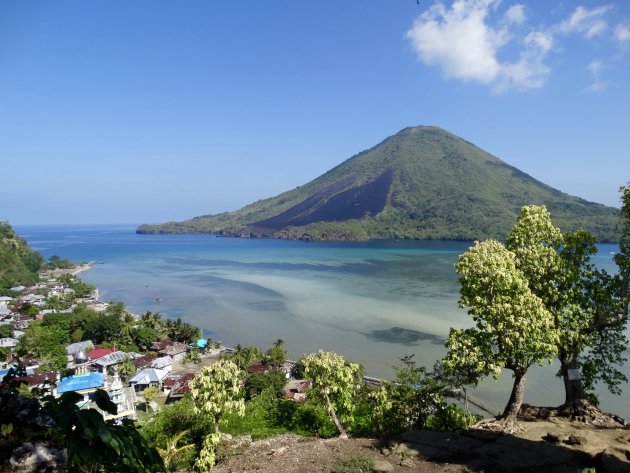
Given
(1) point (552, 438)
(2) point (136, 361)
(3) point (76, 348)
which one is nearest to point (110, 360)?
(2) point (136, 361)

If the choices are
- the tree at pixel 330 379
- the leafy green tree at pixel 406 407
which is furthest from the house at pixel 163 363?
the leafy green tree at pixel 406 407

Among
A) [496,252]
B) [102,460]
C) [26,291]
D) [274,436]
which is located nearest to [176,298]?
[26,291]

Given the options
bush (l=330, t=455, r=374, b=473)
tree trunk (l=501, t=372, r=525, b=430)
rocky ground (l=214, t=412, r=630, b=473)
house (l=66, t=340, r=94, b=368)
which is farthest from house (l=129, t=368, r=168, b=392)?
tree trunk (l=501, t=372, r=525, b=430)

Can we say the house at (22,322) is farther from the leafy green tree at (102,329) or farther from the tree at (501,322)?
the tree at (501,322)

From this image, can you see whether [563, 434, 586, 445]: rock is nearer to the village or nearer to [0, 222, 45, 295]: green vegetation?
the village

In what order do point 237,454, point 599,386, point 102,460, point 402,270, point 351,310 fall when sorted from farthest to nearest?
1. point 402,270
2. point 351,310
3. point 599,386
4. point 237,454
5. point 102,460

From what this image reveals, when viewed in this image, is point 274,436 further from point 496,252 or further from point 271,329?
point 271,329

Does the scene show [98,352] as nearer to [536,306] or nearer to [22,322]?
[22,322]
